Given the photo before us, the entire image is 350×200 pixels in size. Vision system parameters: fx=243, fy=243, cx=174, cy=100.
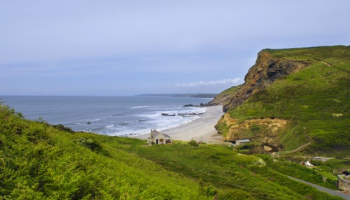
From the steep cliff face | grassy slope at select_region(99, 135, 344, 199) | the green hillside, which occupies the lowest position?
grassy slope at select_region(99, 135, 344, 199)

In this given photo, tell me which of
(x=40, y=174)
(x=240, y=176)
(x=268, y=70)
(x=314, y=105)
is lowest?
(x=240, y=176)

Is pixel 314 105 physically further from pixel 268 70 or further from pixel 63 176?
pixel 63 176

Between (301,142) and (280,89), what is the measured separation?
32.0m

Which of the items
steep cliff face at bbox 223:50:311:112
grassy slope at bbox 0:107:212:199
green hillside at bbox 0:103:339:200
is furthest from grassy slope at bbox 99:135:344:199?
steep cliff face at bbox 223:50:311:112

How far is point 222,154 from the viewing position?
32312mm

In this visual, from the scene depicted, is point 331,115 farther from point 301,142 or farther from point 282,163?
point 282,163

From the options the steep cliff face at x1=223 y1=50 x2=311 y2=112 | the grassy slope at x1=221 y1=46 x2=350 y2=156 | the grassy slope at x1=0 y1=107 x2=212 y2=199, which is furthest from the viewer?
the steep cliff face at x1=223 y1=50 x2=311 y2=112

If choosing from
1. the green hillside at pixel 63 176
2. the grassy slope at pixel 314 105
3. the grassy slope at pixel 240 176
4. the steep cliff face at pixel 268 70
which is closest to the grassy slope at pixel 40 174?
the green hillside at pixel 63 176

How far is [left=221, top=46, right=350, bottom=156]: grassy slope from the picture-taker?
163 ft

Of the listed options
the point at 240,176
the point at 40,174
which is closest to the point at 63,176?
the point at 40,174

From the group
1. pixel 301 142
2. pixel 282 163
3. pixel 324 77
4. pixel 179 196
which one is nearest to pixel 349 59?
pixel 324 77

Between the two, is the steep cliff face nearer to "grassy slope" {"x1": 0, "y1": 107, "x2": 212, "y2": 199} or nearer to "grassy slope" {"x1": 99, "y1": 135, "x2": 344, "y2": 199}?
"grassy slope" {"x1": 99, "y1": 135, "x2": 344, "y2": 199}

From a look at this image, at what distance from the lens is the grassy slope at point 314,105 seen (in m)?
49.8

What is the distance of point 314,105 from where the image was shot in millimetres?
65438
